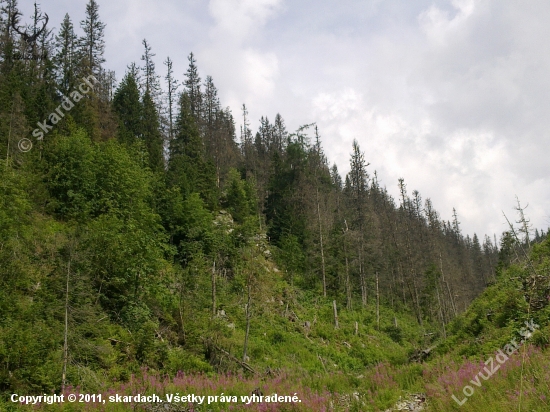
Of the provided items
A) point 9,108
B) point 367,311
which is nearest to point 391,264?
point 367,311

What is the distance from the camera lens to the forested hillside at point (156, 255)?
38.3 feet

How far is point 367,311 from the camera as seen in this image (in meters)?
34.0

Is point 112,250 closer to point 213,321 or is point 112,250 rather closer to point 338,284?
point 213,321

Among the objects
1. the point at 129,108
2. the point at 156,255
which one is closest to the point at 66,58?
the point at 129,108

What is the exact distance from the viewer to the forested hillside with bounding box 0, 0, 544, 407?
11.7 metres

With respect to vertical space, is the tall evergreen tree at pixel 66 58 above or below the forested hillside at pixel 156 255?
above

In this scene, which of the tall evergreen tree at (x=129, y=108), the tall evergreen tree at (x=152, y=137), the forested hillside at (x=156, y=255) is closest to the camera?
the forested hillside at (x=156, y=255)

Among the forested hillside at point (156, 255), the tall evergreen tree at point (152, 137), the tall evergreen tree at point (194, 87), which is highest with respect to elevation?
the tall evergreen tree at point (194, 87)

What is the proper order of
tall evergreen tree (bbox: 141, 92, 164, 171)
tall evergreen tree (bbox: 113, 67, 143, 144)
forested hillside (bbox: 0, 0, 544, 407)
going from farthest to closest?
tall evergreen tree (bbox: 113, 67, 143, 144)
tall evergreen tree (bbox: 141, 92, 164, 171)
forested hillside (bbox: 0, 0, 544, 407)

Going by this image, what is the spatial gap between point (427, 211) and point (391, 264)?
9454 mm

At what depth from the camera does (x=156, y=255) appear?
16.9 metres

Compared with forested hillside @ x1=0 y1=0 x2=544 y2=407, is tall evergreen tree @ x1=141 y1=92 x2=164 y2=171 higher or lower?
higher

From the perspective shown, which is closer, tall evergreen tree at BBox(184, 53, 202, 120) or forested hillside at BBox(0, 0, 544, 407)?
forested hillside at BBox(0, 0, 544, 407)

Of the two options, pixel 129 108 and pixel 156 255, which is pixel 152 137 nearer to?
pixel 129 108
